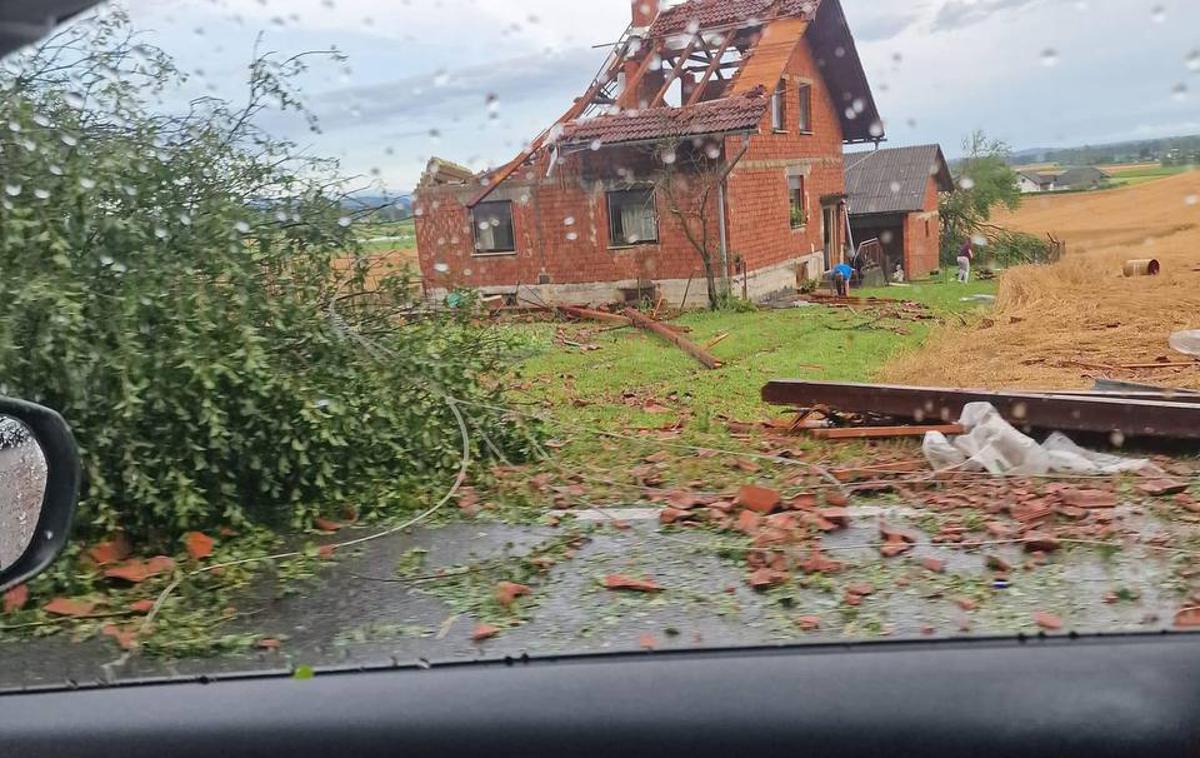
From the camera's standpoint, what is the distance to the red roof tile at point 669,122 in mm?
2850

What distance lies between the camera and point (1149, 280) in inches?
118

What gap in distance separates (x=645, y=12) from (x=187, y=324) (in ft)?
5.02

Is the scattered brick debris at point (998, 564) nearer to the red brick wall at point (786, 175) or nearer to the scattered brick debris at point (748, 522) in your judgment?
the scattered brick debris at point (748, 522)

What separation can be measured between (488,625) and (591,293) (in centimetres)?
226

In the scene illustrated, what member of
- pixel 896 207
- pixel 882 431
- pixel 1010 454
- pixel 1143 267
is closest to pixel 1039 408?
pixel 1010 454

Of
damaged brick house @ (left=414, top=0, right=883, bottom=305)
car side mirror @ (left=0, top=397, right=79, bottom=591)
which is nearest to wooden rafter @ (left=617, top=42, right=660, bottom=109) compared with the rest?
damaged brick house @ (left=414, top=0, right=883, bottom=305)

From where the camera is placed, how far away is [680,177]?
3777 mm

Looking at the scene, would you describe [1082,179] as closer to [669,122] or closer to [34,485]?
[669,122]

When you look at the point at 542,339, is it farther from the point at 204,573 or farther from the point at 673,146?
the point at 204,573

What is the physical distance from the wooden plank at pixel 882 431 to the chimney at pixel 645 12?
1300 millimetres

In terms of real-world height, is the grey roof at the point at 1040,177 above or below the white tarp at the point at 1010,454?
above

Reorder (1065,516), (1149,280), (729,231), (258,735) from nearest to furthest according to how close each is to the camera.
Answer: (258,735) → (1065,516) → (1149,280) → (729,231)

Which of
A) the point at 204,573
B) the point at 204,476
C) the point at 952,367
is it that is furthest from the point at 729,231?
the point at 204,573

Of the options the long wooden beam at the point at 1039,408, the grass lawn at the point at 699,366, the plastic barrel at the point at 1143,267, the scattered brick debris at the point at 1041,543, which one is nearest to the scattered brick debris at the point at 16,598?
the grass lawn at the point at 699,366
